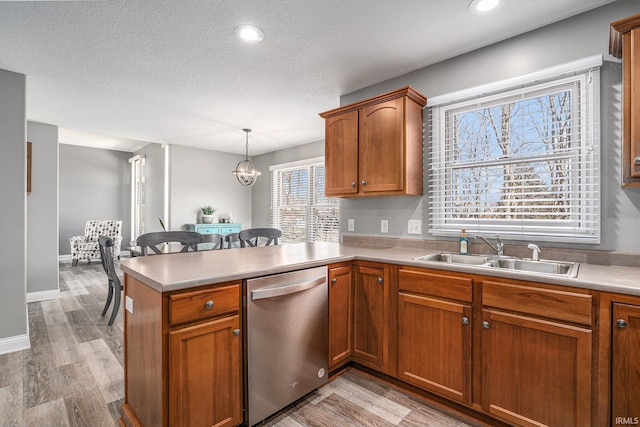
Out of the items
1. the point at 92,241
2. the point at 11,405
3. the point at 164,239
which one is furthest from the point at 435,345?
the point at 92,241

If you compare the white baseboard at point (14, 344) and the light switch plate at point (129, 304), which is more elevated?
the light switch plate at point (129, 304)

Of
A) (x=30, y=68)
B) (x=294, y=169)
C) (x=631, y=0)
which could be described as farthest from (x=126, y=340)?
(x=294, y=169)

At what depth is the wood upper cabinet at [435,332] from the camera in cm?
176

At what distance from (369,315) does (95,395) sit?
1.94m

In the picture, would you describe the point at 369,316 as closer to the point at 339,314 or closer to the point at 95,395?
the point at 339,314

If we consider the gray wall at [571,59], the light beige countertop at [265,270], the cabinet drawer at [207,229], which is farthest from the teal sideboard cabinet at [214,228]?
the gray wall at [571,59]

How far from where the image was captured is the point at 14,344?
8.98ft

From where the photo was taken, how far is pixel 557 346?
1470mm

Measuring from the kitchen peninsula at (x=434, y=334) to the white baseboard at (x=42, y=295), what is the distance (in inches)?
142

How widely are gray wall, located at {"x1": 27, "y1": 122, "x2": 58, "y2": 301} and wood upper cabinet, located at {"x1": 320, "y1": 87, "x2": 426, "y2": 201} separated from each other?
395 centimetres

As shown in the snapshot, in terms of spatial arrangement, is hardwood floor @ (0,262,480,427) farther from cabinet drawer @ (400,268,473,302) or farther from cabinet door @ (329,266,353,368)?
cabinet drawer @ (400,268,473,302)

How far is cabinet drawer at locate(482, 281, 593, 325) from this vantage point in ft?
4.61

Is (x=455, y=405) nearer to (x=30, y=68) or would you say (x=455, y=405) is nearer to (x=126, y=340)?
(x=126, y=340)

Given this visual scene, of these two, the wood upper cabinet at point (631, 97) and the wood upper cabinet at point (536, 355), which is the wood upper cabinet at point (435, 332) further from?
the wood upper cabinet at point (631, 97)
